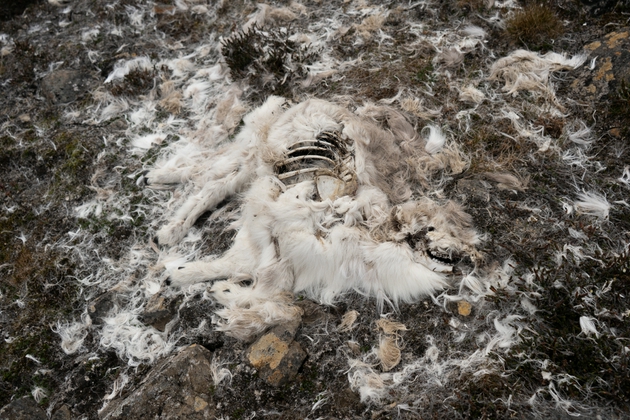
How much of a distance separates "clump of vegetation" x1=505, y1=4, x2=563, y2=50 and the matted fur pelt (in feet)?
5.50

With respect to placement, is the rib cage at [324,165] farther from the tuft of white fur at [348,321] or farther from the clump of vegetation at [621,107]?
the clump of vegetation at [621,107]

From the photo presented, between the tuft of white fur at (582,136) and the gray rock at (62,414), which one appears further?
the tuft of white fur at (582,136)

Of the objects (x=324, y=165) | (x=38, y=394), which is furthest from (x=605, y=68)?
(x=38, y=394)

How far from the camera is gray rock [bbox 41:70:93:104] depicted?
5.38 meters

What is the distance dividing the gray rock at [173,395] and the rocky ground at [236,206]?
0.04ft

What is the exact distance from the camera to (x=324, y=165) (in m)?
3.74

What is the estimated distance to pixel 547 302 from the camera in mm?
3023

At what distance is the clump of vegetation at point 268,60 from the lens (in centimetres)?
492

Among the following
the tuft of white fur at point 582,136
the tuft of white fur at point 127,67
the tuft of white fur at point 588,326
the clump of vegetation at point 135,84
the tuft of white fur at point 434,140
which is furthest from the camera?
the tuft of white fur at point 127,67

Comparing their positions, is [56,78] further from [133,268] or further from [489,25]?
[489,25]

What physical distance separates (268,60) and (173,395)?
3497 mm

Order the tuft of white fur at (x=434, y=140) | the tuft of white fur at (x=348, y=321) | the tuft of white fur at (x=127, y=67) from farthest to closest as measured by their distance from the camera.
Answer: the tuft of white fur at (x=127, y=67)
the tuft of white fur at (x=434, y=140)
the tuft of white fur at (x=348, y=321)

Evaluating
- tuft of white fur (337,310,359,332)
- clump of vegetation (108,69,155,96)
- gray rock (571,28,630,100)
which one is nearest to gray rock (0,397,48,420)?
tuft of white fur (337,310,359,332)

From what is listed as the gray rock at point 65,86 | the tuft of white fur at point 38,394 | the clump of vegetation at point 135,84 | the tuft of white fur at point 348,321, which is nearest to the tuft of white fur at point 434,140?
the tuft of white fur at point 348,321
